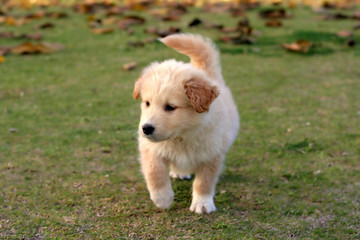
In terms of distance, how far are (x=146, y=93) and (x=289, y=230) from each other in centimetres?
135

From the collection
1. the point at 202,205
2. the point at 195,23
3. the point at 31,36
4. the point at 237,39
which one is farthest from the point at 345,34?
the point at 202,205

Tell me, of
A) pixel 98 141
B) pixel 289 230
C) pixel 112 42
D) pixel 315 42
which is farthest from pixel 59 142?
pixel 315 42

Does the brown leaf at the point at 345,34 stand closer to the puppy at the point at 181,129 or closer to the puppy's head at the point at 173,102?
the puppy at the point at 181,129

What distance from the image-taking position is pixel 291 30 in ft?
28.6

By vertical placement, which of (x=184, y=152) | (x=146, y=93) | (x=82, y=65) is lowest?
(x=82, y=65)

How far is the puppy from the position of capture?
3.00 m

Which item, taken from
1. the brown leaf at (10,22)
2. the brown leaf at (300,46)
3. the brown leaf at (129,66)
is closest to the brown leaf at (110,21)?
the brown leaf at (10,22)

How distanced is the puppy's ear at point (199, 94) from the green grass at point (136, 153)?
2.67ft

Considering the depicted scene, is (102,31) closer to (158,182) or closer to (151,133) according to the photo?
(158,182)

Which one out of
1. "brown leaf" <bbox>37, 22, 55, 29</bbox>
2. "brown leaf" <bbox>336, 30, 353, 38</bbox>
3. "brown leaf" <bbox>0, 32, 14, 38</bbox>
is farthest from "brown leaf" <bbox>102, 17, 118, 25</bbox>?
"brown leaf" <bbox>336, 30, 353, 38</bbox>

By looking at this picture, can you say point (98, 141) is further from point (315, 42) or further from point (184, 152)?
point (315, 42)

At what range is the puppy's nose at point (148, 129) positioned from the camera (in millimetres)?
2922

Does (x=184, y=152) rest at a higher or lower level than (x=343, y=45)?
higher

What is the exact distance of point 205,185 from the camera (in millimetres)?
3316
